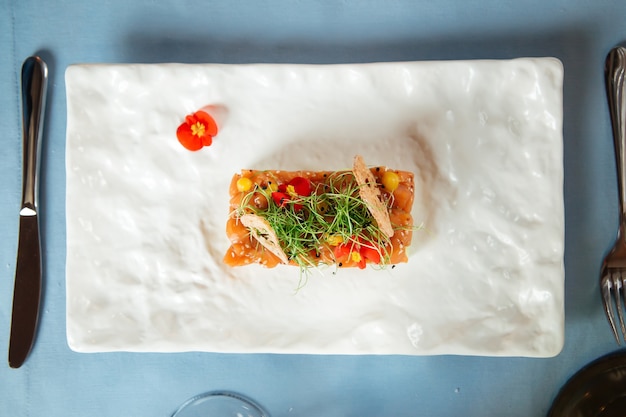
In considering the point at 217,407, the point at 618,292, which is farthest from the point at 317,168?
the point at 618,292

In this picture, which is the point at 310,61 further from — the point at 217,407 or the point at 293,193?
the point at 217,407

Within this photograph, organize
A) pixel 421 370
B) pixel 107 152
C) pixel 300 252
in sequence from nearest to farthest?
1. pixel 300 252
2. pixel 107 152
3. pixel 421 370

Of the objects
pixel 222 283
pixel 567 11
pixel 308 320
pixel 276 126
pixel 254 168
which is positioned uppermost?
pixel 567 11

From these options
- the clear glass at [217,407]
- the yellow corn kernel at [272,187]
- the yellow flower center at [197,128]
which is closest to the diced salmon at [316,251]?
the yellow corn kernel at [272,187]

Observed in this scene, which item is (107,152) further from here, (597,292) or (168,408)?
(597,292)

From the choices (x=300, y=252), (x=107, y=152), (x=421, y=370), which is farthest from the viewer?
(x=421, y=370)

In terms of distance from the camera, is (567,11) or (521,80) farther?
(567,11)

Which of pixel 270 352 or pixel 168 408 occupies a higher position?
pixel 270 352

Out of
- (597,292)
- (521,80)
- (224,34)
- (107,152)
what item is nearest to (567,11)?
(521,80)
